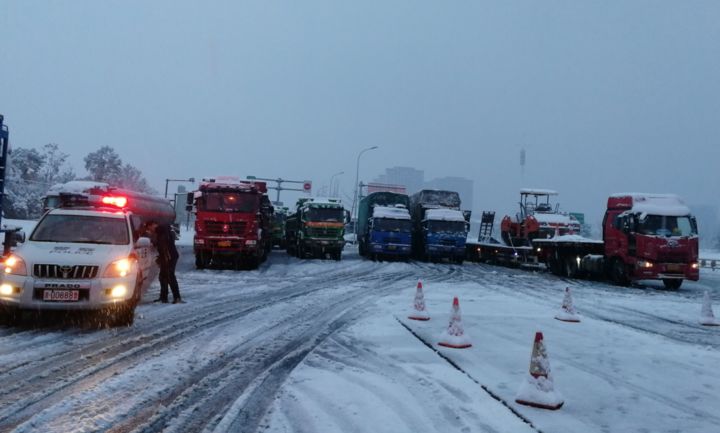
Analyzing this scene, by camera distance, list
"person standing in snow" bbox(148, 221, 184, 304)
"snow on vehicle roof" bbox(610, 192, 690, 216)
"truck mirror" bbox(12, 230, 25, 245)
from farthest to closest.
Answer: "snow on vehicle roof" bbox(610, 192, 690, 216) < "person standing in snow" bbox(148, 221, 184, 304) < "truck mirror" bbox(12, 230, 25, 245)

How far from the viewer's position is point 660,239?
18.4m

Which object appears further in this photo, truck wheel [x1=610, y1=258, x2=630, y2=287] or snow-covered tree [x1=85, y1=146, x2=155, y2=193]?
snow-covered tree [x1=85, y1=146, x2=155, y2=193]

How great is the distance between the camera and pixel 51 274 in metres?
7.79

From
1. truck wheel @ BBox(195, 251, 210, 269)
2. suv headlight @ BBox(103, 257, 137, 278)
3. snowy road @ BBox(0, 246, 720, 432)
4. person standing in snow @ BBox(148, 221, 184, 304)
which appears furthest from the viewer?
truck wheel @ BBox(195, 251, 210, 269)

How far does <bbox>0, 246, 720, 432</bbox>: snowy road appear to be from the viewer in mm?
4703

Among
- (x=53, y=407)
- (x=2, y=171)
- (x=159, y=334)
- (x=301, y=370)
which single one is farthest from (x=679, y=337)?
(x=2, y=171)

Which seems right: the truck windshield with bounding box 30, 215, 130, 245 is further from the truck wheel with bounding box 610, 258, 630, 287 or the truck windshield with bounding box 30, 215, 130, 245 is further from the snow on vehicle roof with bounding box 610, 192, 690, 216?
the truck wheel with bounding box 610, 258, 630, 287

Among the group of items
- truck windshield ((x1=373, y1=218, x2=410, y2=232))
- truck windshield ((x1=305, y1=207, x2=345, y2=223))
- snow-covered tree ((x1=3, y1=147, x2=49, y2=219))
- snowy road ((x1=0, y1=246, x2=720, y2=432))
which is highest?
snow-covered tree ((x1=3, y1=147, x2=49, y2=219))

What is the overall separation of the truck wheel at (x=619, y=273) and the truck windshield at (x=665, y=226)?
200 cm

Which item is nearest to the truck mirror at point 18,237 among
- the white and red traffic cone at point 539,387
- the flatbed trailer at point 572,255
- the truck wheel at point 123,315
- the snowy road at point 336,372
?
the snowy road at point 336,372

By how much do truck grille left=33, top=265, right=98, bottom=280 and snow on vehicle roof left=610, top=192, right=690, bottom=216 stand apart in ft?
57.8

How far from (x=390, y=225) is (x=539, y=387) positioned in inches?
937

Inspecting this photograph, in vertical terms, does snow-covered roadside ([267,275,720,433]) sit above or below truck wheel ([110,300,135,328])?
below

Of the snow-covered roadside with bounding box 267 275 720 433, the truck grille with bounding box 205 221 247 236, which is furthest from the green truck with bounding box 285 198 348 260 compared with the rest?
the snow-covered roadside with bounding box 267 275 720 433
